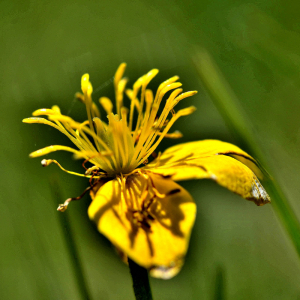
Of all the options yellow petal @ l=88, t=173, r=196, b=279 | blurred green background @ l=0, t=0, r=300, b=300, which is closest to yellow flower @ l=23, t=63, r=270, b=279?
yellow petal @ l=88, t=173, r=196, b=279

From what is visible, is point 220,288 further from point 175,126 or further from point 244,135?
point 175,126

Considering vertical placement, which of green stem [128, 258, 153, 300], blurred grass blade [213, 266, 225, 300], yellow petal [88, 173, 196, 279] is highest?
yellow petal [88, 173, 196, 279]

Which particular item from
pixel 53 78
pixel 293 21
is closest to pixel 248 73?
pixel 293 21

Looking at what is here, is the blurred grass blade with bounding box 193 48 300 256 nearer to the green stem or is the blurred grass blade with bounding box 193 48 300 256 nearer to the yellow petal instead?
the yellow petal

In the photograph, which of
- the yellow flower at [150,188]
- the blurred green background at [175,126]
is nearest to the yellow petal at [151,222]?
the yellow flower at [150,188]

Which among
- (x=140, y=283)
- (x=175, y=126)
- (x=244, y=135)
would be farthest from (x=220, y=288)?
(x=175, y=126)

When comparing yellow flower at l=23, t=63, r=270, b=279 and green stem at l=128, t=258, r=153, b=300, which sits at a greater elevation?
yellow flower at l=23, t=63, r=270, b=279

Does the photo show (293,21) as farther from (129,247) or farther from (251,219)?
(129,247)
